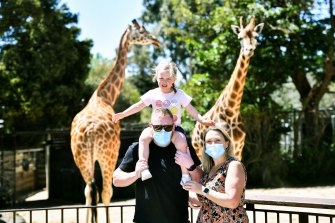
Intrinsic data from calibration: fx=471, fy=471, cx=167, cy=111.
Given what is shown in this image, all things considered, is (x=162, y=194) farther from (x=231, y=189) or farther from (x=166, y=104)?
(x=166, y=104)

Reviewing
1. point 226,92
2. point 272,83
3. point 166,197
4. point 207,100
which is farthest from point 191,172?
point 272,83

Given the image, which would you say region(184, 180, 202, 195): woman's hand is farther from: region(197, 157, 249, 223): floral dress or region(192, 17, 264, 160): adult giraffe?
region(192, 17, 264, 160): adult giraffe

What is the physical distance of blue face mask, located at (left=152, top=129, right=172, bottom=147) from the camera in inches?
121

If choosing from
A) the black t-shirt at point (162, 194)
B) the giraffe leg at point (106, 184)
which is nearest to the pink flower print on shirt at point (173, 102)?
the black t-shirt at point (162, 194)

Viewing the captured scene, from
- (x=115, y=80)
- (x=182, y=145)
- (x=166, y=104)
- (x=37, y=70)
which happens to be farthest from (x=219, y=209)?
(x=37, y=70)

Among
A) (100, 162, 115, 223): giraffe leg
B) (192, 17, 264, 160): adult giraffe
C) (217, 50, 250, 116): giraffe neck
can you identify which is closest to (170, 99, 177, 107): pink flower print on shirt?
(192, 17, 264, 160): adult giraffe

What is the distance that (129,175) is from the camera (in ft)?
10.1

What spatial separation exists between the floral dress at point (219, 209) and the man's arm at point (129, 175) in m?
0.41

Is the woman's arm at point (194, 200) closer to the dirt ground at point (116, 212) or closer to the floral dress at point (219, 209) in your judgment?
the floral dress at point (219, 209)

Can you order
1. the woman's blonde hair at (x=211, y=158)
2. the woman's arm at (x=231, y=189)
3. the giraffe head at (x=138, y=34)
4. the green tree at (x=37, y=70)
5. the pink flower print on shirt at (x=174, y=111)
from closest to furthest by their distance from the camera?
1. the woman's arm at (x=231, y=189)
2. the woman's blonde hair at (x=211, y=158)
3. the pink flower print on shirt at (x=174, y=111)
4. the giraffe head at (x=138, y=34)
5. the green tree at (x=37, y=70)

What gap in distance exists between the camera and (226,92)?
7.34m

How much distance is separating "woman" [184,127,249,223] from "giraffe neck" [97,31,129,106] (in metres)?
5.34

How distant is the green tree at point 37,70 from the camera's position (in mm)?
15359

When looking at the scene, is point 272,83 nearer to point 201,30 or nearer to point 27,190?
point 201,30
